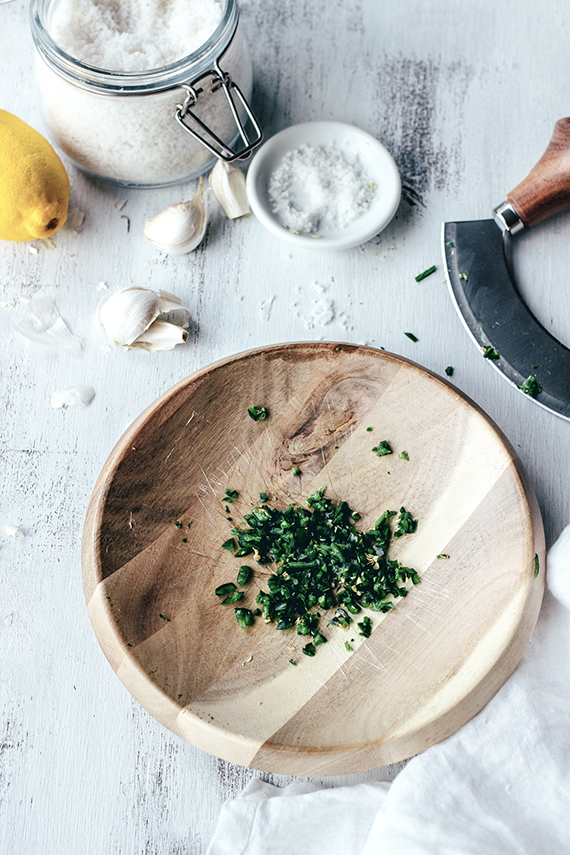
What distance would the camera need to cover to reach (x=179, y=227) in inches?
39.2

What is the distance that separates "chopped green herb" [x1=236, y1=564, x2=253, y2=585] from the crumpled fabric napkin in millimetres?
261

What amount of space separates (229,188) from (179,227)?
10 cm

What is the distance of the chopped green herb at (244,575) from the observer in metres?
0.90

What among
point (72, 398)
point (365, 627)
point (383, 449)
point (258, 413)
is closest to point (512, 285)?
point (383, 449)

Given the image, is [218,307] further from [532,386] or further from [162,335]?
[532,386]

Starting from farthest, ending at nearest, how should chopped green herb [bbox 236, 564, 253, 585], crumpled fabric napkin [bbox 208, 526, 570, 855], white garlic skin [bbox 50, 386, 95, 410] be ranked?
1. white garlic skin [bbox 50, 386, 95, 410]
2. chopped green herb [bbox 236, 564, 253, 585]
3. crumpled fabric napkin [bbox 208, 526, 570, 855]

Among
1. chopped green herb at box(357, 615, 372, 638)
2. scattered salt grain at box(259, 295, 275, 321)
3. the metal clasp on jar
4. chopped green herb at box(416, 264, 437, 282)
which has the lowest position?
chopped green herb at box(357, 615, 372, 638)

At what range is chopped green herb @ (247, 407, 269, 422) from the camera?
948 mm

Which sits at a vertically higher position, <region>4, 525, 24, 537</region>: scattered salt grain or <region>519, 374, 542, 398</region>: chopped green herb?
<region>519, 374, 542, 398</region>: chopped green herb

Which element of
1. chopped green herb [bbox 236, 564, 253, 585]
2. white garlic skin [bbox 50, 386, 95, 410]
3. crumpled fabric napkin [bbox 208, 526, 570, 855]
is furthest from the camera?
white garlic skin [bbox 50, 386, 95, 410]

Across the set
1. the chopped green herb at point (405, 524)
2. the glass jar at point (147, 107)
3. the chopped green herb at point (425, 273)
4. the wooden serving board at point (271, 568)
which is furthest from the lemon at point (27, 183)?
the chopped green herb at point (405, 524)

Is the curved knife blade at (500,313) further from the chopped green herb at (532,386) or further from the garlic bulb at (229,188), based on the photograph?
the garlic bulb at (229,188)

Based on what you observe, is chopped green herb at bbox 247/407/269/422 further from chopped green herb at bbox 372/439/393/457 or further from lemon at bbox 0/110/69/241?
lemon at bbox 0/110/69/241

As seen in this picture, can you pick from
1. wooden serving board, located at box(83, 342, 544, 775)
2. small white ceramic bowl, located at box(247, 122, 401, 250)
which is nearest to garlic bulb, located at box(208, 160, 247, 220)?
small white ceramic bowl, located at box(247, 122, 401, 250)
